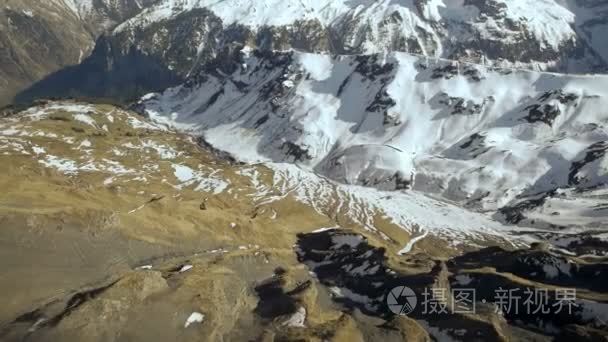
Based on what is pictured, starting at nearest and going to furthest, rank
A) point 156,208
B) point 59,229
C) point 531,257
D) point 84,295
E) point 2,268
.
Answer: point 84,295, point 2,268, point 59,229, point 531,257, point 156,208

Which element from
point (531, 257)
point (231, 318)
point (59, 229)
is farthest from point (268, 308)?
point (531, 257)

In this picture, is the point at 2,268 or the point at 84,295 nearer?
the point at 84,295

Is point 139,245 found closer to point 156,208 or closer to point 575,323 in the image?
point 156,208

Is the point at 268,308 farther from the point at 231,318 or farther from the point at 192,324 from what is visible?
the point at 192,324

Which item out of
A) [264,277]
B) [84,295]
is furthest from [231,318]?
[264,277]

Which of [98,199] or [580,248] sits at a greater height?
[98,199]

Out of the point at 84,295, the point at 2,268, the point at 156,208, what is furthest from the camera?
the point at 156,208

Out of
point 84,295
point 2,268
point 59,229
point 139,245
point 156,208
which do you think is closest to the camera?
point 84,295

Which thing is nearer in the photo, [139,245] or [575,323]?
[575,323]

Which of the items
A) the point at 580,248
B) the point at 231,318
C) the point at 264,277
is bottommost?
the point at 580,248
